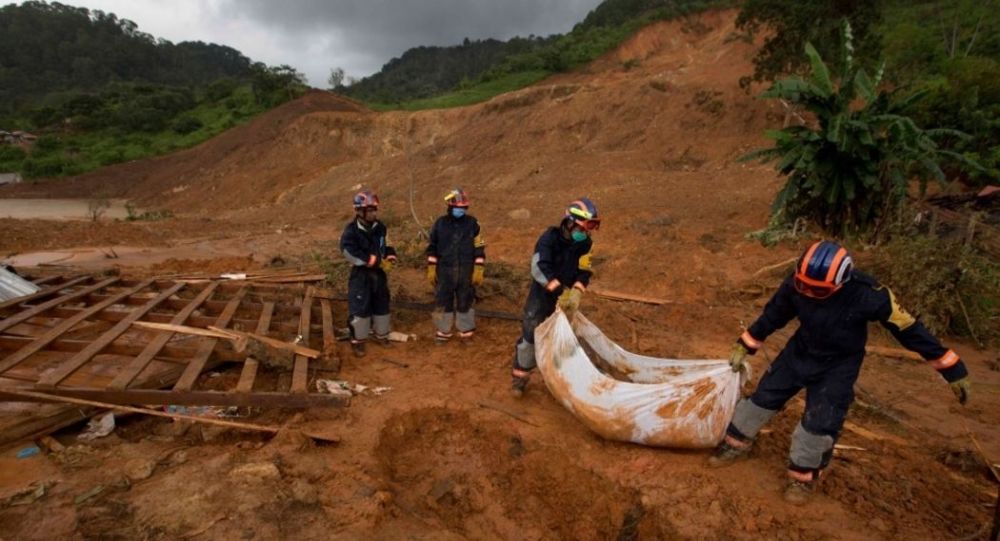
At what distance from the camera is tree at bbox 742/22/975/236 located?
6691mm

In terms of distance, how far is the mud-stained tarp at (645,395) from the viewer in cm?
336

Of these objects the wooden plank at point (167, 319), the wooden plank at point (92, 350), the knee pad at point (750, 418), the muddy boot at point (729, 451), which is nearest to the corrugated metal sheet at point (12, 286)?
the wooden plank at point (167, 319)

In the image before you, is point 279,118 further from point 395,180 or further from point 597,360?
point 597,360

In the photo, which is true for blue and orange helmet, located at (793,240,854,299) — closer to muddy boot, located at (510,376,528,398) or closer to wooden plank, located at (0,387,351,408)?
muddy boot, located at (510,376,528,398)

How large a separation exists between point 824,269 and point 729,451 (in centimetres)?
141

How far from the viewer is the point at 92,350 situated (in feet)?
13.9

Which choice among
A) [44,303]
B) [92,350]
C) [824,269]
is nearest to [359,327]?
[92,350]

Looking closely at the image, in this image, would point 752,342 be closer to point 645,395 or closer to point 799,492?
point 645,395

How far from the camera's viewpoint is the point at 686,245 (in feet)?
27.5

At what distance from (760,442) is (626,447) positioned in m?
1.02

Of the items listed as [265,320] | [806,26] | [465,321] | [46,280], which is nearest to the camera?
[265,320]

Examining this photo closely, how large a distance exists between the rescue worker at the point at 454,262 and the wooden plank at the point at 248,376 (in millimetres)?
1874

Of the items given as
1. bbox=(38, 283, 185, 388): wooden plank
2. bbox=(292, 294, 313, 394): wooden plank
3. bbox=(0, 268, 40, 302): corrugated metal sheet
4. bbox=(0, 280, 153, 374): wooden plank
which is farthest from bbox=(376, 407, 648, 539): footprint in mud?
bbox=(0, 268, 40, 302): corrugated metal sheet

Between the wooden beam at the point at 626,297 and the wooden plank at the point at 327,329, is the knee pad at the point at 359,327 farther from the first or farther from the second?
the wooden beam at the point at 626,297
